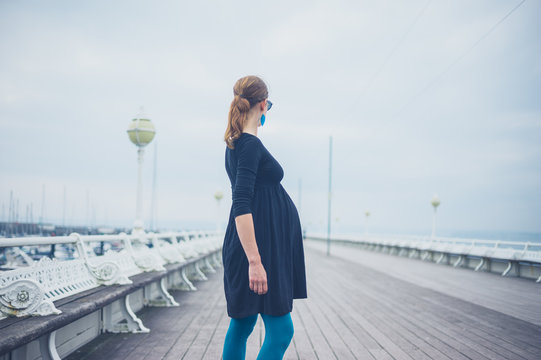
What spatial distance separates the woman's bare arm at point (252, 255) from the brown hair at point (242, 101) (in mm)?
390

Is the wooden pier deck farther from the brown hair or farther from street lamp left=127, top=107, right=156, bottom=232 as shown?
street lamp left=127, top=107, right=156, bottom=232

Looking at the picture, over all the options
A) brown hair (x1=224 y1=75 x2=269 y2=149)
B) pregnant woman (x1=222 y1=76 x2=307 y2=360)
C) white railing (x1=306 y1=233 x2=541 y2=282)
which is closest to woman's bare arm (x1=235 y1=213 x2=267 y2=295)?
pregnant woman (x1=222 y1=76 x2=307 y2=360)

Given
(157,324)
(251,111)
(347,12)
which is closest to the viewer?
(251,111)

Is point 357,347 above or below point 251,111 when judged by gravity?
below

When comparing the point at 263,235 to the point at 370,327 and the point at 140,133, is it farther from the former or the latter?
the point at 140,133

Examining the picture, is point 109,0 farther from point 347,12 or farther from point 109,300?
point 109,300

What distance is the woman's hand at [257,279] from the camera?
72.0 inches

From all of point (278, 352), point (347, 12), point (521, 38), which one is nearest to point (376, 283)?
point (521, 38)

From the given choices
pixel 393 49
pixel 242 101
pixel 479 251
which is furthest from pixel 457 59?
pixel 242 101

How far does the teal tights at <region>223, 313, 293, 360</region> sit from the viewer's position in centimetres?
193

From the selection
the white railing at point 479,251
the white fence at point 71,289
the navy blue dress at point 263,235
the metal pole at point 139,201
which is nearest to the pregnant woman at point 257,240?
the navy blue dress at point 263,235

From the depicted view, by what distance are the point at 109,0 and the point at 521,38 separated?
15.6 m

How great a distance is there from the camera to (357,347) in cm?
404

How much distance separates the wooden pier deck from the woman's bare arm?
83.6 inches
